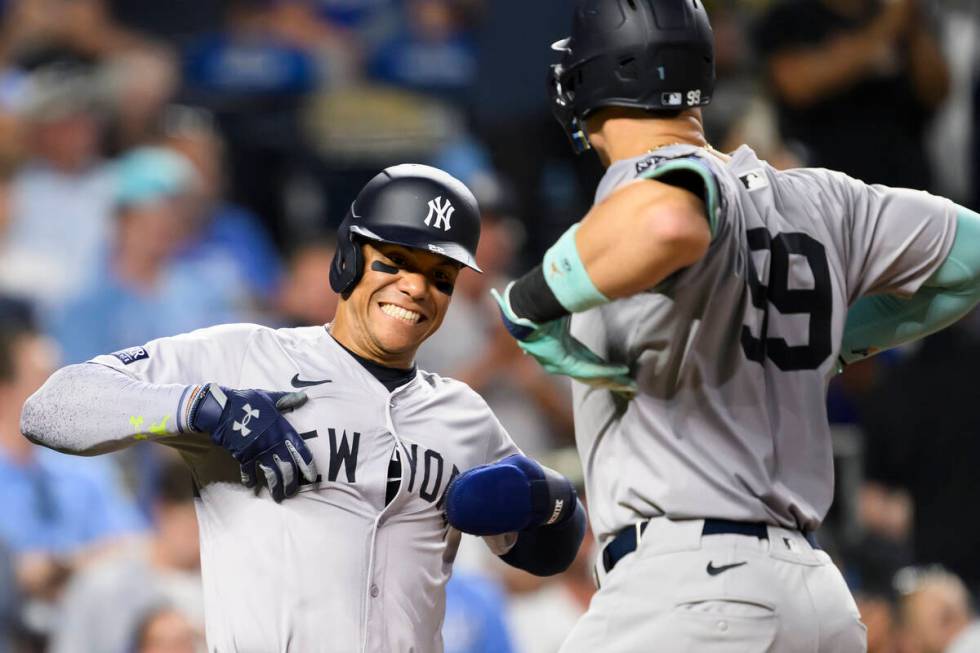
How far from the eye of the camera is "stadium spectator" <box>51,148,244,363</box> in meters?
6.91

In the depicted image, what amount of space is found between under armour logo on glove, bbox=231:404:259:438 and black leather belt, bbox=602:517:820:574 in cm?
77

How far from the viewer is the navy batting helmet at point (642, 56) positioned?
115 inches

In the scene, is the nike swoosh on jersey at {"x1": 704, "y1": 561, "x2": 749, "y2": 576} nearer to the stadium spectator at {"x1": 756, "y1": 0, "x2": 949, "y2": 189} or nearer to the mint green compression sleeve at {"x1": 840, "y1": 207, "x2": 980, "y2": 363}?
the mint green compression sleeve at {"x1": 840, "y1": 207, "x2": 980, "y2": 363}

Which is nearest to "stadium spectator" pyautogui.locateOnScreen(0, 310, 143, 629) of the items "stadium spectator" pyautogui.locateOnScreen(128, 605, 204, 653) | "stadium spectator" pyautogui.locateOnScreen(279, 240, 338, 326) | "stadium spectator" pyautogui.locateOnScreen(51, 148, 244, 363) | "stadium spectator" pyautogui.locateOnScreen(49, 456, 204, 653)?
"stadium spectator" pyautogui.locateOnScreen(49, 456, 204, 653)

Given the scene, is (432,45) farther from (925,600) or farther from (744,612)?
(744,612)

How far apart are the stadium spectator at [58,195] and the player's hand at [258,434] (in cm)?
415

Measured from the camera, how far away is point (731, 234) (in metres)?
2.78

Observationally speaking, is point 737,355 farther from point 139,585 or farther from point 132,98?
point 132,98

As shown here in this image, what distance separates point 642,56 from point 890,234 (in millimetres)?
663

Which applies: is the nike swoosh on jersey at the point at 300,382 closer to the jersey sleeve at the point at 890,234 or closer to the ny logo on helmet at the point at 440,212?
the ny logo on helmet at the point at 440,212

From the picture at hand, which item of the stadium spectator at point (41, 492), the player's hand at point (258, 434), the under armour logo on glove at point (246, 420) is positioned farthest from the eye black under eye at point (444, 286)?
the stadium spectator at point (41, 492)

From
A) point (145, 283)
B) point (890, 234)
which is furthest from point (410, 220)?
point (145, 283)

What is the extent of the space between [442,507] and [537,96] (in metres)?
5.12

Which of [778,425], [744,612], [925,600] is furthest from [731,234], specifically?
[925,600]
